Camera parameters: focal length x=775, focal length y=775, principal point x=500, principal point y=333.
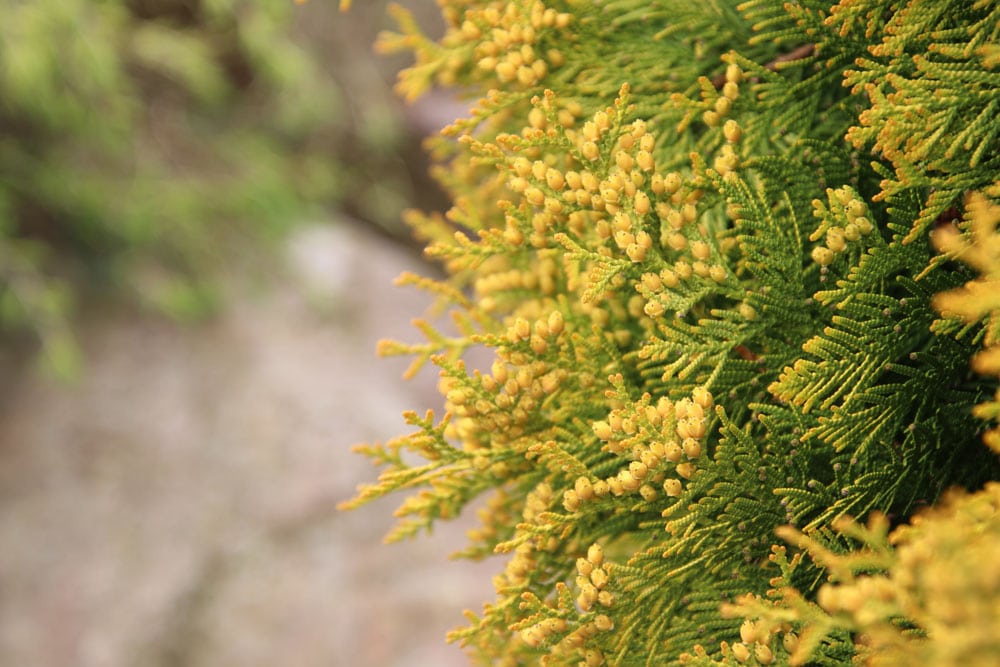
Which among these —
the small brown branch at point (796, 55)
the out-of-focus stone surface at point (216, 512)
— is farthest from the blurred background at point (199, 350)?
the small brown branch at point (796, 55)

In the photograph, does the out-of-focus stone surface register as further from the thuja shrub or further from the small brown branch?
the small brown branch

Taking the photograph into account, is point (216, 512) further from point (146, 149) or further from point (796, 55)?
point (796, 55)

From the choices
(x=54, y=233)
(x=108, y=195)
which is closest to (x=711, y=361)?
(x=108, y=195)

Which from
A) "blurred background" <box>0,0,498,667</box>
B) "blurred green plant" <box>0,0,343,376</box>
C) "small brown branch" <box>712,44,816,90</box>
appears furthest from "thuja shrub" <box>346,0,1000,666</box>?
"blurred green plant" <box>0,0,343,376</box>

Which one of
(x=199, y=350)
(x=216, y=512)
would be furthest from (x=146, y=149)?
(x=216, y=512)

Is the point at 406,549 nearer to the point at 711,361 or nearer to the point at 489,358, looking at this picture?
the point at 489,358

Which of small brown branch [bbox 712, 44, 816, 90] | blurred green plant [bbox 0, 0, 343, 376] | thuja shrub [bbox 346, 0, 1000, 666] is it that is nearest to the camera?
thuja shrub [bbox 346, 0, 1000, 666]
